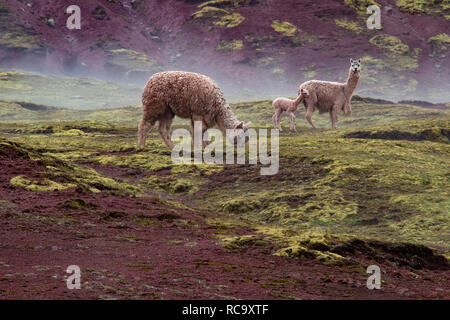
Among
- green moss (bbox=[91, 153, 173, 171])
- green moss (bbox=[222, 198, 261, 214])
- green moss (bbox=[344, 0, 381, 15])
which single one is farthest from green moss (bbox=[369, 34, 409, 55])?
green moss (bbox=[222, 198, 261, 214])

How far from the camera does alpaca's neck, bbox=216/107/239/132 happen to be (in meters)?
24.1

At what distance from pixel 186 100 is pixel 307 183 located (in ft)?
23.4

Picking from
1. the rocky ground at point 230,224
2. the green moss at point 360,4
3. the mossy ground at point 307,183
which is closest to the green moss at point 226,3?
the green moss at point 360,4

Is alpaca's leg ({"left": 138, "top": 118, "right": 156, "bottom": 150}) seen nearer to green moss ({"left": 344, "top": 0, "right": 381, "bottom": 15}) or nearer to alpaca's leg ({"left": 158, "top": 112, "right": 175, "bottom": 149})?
A: alpaca's leg ({"left": 158, "top": 112, "right": 175, "bottom": 149})

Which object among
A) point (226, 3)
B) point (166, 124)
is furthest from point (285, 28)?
point (166, 124)

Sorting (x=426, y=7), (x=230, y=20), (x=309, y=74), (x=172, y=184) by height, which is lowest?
(x=172, y=184)

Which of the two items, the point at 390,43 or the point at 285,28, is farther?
the point at 285,28

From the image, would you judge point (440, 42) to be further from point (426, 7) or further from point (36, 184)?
point (36, 184)

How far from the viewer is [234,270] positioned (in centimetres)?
953

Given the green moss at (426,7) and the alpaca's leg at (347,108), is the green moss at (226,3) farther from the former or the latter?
the alpaca's leg at (347,108)

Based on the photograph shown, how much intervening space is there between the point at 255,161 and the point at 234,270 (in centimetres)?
1453

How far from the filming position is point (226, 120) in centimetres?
2430
